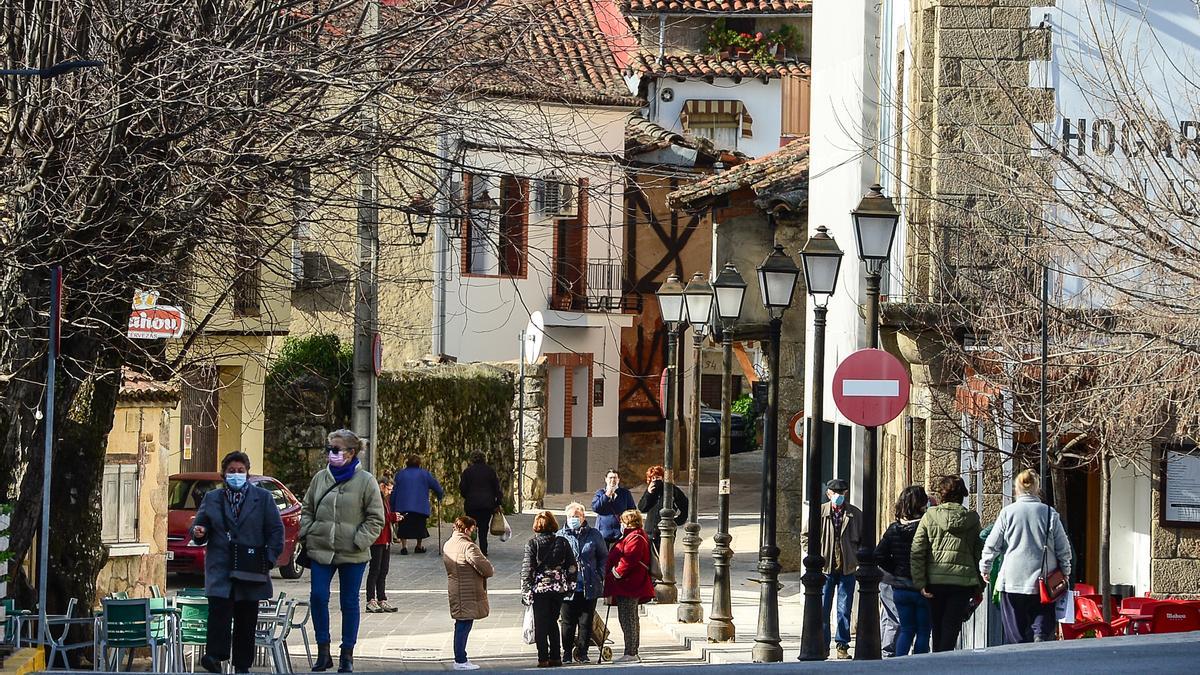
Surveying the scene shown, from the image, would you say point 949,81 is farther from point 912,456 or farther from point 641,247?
point 641,247

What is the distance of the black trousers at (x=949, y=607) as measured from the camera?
564 inches

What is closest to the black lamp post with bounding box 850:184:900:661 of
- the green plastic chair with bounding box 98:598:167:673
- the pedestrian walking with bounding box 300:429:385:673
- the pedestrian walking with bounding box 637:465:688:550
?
the pedestrian walking with bounding box 300:429:385:673

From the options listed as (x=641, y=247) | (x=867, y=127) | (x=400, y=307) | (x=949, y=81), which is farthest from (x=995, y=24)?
(x=641, y=247)

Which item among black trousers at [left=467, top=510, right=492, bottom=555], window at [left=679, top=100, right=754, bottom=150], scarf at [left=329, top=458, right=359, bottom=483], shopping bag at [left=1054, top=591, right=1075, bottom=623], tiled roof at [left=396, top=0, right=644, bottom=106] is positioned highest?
window at [left=679, top=100, right=754, bottom=150]

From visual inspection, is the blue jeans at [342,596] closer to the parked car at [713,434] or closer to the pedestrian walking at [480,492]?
the pedestrian walking at [480,492]

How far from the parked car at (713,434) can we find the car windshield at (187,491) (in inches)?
1075

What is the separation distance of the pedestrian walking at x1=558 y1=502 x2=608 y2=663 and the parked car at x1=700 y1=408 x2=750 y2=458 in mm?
Answer: 33504

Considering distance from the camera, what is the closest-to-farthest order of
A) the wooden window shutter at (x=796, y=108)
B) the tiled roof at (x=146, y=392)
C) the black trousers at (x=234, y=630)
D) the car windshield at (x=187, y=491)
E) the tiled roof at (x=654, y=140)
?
the black trousers at (x=234, y=630)
the tiled roof at (x=146, y=392)
the car windshield at (x=187, y=491)
the tiled roof at (x=654, y=140)
the wooden window shutter at (x=796, y=108)

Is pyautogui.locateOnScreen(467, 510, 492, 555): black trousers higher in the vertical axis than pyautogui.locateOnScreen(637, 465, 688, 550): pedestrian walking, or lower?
lower

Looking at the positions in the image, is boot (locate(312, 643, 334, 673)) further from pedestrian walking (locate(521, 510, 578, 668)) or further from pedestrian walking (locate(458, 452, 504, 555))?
pedestrian walking (locate(458, 452, 504, 555))

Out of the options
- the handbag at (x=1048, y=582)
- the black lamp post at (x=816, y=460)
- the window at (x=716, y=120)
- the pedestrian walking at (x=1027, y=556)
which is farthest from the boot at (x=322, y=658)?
the window at (x=716, y=120)

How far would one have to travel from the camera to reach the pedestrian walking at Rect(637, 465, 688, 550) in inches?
970

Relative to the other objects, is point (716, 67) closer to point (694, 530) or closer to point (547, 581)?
point (694, 530)

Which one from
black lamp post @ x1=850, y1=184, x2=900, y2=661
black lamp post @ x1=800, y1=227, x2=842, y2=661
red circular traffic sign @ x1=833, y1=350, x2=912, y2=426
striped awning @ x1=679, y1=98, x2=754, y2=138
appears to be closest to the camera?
black lamp post @ x1=850, y1=184, x2=900, y2=661
